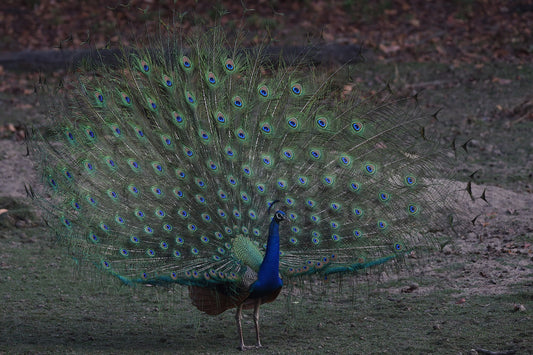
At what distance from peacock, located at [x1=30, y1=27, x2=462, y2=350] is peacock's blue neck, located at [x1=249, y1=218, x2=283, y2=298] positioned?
0.62 ft

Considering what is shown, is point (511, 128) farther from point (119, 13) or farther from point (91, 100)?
point (119, 13)

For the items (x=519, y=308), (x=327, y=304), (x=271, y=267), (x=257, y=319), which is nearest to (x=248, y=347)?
(x=257, y=319)

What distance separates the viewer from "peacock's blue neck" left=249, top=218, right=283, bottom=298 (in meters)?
5.28

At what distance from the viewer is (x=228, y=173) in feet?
19.0

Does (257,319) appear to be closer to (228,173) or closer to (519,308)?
(228,173)

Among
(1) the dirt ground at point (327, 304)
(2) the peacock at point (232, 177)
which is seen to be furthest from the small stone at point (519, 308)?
(2) the peacock at point (232, 177)

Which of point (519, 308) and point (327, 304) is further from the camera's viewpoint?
point (327, 304)

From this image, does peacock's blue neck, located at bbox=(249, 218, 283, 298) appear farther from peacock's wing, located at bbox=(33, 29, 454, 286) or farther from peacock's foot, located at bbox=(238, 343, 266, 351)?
peacock's foot, located at bbox=(238, 343, 266, 351)

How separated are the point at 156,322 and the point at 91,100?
1867 millimetres

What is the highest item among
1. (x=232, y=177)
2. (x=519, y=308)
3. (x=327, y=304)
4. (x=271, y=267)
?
(x=232, y=177)

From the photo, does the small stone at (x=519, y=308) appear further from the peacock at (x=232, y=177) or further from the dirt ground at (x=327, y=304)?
the peacock at (x=232, y=177)

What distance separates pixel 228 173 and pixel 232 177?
5 cm

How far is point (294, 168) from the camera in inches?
230

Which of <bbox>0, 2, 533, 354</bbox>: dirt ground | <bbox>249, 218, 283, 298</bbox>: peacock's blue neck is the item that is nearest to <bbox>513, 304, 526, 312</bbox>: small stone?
<bbox>0, 2, 533, 354</bbox>: dirt ground
